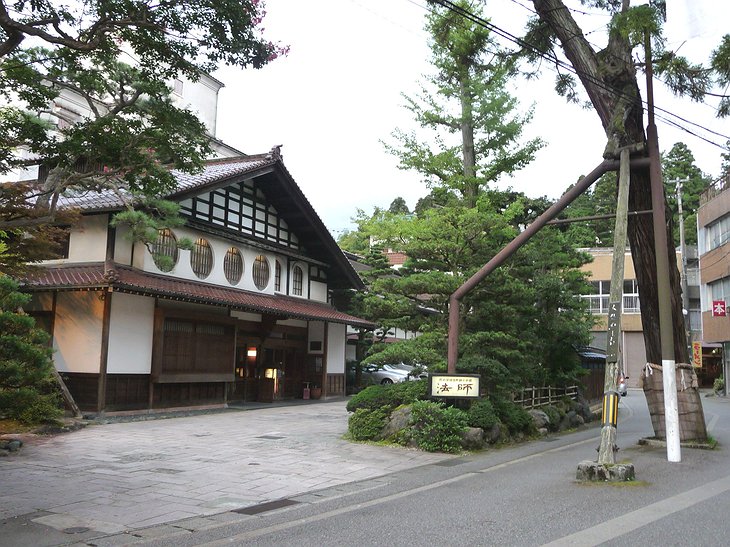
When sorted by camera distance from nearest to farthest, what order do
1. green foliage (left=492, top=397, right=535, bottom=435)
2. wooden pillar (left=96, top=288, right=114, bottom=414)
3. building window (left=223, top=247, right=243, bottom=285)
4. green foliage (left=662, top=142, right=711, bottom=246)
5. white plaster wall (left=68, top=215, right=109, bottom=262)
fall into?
green foliage (left=492, top=397, right=535, bottom=435) → wooden pillar (left=96, top=288, right=114, bottom=414) → white plaster wall (left=68, top=215, right=109, bottom=262) → building window (left=223, top=247, right=243, bottom=285) → green foliage (left=662, top=142, right=711, bottom=246)

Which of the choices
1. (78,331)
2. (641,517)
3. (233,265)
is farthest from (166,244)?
(641,517)

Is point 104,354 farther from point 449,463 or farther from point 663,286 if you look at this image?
point 663,286

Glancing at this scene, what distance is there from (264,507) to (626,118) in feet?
32.1

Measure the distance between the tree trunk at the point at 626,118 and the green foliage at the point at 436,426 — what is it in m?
4.59

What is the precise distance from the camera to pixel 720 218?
114ft

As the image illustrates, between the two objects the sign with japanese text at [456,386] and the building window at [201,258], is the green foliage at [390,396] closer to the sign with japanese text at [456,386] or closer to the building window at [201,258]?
the sign with japanese text at [456,386]

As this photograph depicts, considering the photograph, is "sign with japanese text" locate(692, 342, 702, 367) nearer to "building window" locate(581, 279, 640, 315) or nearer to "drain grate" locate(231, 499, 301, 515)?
"building window" locate(581, 279, 640, 315)

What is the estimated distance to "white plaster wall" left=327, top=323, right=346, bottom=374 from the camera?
2603 cm

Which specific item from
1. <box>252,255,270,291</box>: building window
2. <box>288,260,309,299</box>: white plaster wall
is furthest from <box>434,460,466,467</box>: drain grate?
<box>288,260,309,299</box>: white plaster wall

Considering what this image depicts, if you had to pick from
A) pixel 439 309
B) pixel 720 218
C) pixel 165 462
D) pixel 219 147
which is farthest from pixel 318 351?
pixel 720 218

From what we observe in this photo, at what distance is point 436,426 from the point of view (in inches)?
481

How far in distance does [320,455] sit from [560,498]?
518 centimetres

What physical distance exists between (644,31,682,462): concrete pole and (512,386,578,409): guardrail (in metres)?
5.23

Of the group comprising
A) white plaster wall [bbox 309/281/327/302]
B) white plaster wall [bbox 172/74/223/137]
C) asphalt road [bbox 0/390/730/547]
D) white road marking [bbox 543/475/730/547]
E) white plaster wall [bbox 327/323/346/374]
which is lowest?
asphalt road [bbox 0/390/730/547]
